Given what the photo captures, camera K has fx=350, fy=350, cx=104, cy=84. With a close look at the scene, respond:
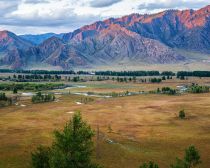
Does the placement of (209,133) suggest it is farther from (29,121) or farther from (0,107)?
(0,107)

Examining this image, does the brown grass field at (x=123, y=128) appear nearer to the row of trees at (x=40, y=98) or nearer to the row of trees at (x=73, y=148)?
the row of trees at (x=40, y=98)

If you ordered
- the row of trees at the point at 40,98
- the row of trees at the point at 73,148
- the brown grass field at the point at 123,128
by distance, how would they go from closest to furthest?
the row of trees at the point at 73,148
the brown grass field at the point at 123,128
the row of trees at the point at 40,98

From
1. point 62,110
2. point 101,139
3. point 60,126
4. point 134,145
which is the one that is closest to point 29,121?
point 60,126

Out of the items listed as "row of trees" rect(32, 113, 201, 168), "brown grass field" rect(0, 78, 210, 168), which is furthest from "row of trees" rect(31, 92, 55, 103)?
"row of trees" rect(32, 113, 201, 168)

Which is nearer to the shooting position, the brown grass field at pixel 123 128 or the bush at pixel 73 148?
the bush at pixel 73 148

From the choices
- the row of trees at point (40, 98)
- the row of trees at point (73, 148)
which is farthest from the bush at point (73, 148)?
the row of trees at point (40, 98)

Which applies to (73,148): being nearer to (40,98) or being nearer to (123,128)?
(123,128)

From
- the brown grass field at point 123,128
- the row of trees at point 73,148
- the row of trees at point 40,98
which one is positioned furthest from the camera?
the row of trees at point 40,98

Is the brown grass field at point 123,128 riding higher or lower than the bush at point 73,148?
lower

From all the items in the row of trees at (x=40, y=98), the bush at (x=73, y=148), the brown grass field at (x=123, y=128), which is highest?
the bush at (x=73, y=148)
